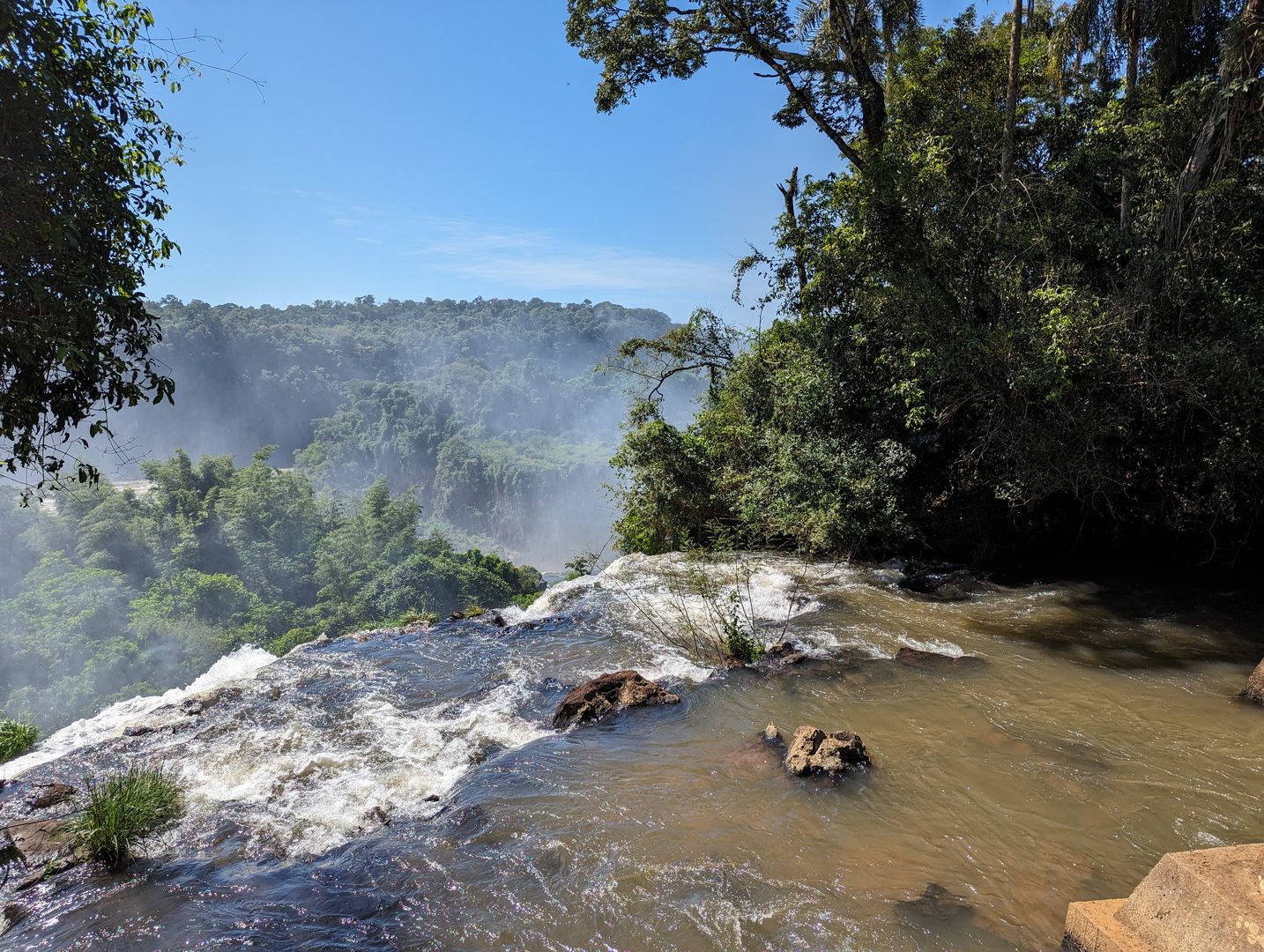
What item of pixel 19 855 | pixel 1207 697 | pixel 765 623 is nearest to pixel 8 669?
pixel 19 855

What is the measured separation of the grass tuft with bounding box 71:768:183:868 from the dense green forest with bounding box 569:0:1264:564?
32.7ft

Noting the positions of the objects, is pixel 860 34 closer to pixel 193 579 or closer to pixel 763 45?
pixel 763 45

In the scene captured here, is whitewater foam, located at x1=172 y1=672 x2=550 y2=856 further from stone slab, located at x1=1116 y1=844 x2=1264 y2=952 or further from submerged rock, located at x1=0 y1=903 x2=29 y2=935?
stone slab, located at x1=1116 y1=844 x2=1264 y2=952

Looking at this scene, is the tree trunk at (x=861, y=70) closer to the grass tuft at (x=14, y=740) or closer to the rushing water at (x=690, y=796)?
the rushing water at (x=690, y=796)

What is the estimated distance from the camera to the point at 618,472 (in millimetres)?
16141

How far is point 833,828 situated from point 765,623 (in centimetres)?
494

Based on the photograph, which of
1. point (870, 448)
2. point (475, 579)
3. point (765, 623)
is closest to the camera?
point (765, 623)

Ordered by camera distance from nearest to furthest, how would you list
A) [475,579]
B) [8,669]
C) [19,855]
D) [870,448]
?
[19,855], [870,448], [8,669], [475,579]

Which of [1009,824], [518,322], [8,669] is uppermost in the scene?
[518,322]

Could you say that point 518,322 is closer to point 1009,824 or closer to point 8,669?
point 8,669

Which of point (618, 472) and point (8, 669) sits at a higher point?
point (618, 472)

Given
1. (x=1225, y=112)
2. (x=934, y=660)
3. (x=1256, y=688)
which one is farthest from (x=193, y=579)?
(x=1225, y=112)

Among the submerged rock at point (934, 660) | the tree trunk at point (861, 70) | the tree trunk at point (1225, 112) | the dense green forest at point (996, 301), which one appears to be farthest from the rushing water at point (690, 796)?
the tree trunk at point (861, 70)

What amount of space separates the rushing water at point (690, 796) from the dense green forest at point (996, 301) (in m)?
2.42
